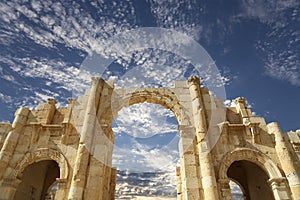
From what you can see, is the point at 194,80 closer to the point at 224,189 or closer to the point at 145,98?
the point at 145,98

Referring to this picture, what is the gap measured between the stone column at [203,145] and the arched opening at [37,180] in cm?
865

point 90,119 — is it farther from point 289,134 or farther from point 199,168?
point 289,134

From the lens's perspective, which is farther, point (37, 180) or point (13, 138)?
point (37, 180)

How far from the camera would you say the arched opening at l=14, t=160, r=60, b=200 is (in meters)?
10.9

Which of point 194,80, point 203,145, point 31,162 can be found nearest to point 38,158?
point 31,162

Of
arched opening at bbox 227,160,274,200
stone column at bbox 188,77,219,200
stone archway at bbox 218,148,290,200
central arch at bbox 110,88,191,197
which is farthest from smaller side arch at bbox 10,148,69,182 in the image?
arched opening at bbox 227,160,274,200

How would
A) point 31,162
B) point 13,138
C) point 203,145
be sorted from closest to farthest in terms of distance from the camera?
point 203,145, point 31,162, point 13,138

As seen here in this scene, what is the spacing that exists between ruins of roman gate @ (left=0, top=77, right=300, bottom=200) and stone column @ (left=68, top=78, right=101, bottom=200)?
0.04 m

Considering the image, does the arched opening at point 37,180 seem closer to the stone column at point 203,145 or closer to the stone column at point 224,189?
the stone column at point 203,145

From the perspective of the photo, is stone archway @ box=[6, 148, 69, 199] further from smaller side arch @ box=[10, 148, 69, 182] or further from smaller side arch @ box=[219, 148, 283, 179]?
smaller side arch @ box=[219, 148, 283, 179]

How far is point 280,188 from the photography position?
8.57 m

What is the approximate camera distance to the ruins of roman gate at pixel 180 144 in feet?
28.7

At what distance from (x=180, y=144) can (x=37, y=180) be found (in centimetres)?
880

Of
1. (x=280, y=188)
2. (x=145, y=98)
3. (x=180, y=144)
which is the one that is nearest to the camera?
(x=280, y=188)
